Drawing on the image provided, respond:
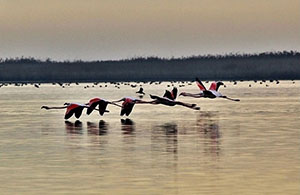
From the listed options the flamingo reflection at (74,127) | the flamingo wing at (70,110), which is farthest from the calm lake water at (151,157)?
the flamingo wing at (70,110)

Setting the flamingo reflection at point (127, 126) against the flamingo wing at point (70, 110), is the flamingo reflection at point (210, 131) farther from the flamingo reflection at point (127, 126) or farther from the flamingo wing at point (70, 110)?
Answer: the flamingo wing at point (70, 110)

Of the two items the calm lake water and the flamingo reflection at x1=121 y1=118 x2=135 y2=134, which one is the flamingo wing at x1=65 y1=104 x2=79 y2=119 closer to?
the calm lake water

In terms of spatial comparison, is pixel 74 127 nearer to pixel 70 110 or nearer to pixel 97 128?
pixel 97 128

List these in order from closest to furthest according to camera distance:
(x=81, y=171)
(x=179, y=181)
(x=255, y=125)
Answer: (x=179, y=181) < (x=81, y=171) < (x=255, y=125)

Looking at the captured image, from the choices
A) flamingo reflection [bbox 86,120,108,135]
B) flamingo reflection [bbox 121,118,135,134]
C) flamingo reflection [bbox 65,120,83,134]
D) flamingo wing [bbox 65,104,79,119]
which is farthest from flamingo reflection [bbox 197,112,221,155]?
flamingo wing [bbox 65,104,79,119]

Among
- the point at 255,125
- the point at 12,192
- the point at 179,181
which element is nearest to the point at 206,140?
the point at 255,125

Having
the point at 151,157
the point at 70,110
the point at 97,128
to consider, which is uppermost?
the point at 70,110

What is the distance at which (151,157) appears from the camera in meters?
18.8

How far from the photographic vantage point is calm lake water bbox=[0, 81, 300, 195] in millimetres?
14547

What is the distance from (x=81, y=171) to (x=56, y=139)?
7423mm

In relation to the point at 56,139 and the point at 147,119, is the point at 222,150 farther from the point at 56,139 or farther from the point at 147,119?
the point at 147,119

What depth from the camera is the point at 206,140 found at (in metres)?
23.0

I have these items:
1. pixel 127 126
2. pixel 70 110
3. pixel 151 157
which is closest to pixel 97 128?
pixel 127 126

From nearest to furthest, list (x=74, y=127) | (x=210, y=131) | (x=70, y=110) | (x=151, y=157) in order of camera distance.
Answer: (x=151, y=157), (x=210, y=131), (x=74, y=127), (x=70, y=110)
